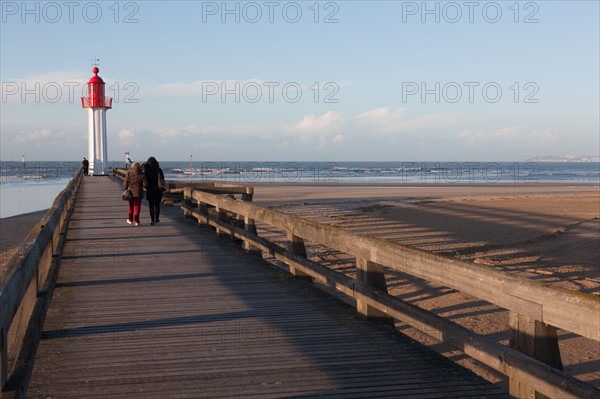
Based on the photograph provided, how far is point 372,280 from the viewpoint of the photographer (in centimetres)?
562

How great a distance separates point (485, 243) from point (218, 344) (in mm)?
13019

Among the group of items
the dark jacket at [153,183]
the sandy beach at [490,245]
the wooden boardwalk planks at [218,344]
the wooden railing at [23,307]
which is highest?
the dark jacket at [153,183]

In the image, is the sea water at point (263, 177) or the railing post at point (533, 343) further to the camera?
the sea water at point (263, 177)

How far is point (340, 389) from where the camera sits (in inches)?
159

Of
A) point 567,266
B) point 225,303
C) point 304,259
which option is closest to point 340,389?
point 225,303

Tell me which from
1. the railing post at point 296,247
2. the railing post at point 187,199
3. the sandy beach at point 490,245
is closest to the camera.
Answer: the railing post at point 296,247

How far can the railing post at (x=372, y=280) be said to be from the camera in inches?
219

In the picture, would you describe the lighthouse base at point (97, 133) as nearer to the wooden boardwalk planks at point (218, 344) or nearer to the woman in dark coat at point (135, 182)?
the woman in dark coat at point (135, 182)

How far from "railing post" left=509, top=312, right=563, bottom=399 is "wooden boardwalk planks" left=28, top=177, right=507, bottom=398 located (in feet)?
1.37

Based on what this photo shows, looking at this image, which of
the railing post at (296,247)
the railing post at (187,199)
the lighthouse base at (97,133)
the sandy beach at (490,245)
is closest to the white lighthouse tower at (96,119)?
the lighthouse base at (97,133)

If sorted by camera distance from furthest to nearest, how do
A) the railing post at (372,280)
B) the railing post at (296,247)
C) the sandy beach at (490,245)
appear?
the sandy beach at (490,245), the railing post at (296,247), the railing post at (372,280)

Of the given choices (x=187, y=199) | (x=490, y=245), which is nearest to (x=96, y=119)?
(x=187, y=199)

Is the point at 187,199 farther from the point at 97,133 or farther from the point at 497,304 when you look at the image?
the point at 97,133

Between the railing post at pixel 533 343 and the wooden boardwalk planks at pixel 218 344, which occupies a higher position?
the railing post at pixel 533 343
